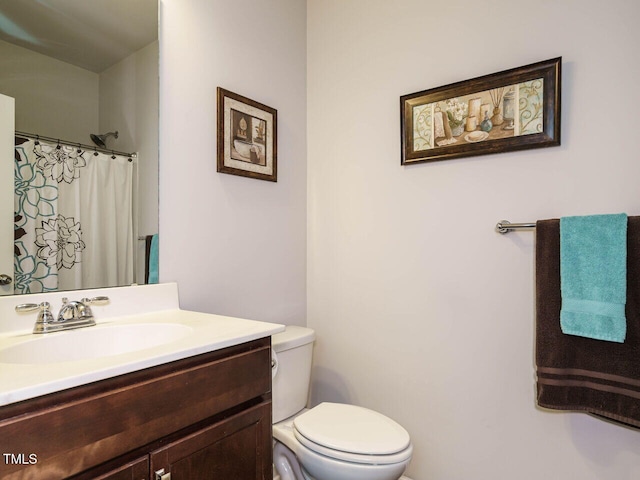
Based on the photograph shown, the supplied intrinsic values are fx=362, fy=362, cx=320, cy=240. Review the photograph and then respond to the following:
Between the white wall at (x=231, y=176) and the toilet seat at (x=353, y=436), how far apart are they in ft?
1.90

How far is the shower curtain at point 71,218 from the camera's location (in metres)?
1.12

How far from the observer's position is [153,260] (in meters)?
1.38

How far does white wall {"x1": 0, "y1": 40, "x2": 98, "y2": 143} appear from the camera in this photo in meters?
1.11

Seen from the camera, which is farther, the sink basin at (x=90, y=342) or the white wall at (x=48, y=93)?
the white wall at (x=48, y=93)

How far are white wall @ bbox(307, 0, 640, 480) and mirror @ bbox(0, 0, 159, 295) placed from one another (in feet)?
2.97

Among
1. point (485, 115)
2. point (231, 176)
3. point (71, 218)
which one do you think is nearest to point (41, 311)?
point (71, 218)

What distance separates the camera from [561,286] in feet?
4.11

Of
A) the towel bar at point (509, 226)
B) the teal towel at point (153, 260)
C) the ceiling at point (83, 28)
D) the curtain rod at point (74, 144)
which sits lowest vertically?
the teal towel at point (153, 260)

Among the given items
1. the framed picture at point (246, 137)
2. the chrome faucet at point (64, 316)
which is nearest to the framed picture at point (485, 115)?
the framed picture at point (246, 137)

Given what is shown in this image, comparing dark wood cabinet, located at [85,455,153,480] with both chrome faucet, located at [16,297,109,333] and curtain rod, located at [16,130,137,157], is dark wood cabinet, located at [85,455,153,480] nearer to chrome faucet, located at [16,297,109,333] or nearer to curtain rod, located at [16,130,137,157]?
chrome faucet, located at [16,297,109,333]

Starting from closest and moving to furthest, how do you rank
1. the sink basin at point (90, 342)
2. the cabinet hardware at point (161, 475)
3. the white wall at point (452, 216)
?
the cabinet hardware at point (161, 475), the sink basin at point (90, 342), the white wall at point (452, 216)

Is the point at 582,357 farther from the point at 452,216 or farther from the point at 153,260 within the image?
the point at 153,260

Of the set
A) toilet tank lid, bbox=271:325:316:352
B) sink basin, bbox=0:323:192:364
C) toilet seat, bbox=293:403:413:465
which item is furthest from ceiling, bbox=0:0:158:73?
toilet seat, bbox=293:403:413:465

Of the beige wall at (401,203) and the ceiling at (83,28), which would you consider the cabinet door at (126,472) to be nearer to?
the beige wall at (401,203)
